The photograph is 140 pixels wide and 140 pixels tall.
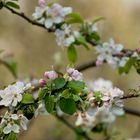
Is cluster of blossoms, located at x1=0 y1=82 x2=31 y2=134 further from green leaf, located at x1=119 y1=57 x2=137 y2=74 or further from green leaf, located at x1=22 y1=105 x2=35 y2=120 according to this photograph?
green leaf, located at x1=119 y1=57 x2=137 y2=74

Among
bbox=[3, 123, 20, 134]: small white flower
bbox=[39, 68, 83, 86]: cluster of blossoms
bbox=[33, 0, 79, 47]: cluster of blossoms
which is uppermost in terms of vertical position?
bbox=[33, 0, 79, 47]: cluster of blossoms

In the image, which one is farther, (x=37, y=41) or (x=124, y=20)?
(x=124, y=20)

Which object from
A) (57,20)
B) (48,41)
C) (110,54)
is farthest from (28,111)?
(48,41)

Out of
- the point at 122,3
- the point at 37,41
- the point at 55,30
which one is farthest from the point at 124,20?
the point at 55,30

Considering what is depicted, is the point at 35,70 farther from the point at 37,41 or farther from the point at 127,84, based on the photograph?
the point at 127,84

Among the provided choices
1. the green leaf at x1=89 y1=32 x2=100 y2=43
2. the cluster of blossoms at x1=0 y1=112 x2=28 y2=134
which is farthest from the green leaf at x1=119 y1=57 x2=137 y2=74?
the cluster of blossoms at x1=0 y1=112 x2=28 y2=134
